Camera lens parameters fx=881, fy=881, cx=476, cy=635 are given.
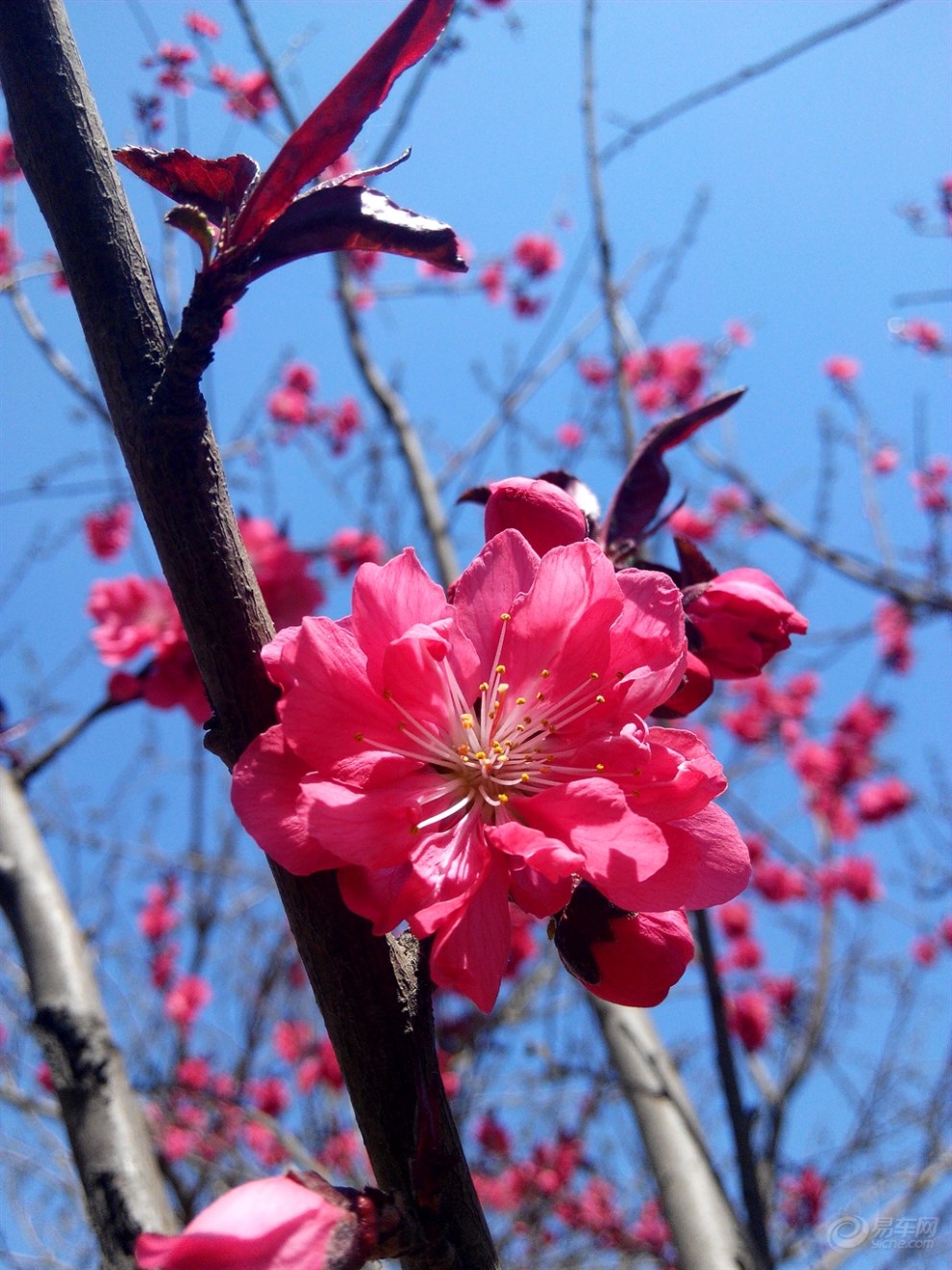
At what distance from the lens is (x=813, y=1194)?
3.82m

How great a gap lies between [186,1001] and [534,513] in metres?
4.69

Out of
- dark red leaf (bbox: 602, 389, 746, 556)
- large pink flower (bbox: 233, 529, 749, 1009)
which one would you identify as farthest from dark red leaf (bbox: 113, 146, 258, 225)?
dark red leaf (bbox: 602, 389, 746, 556)

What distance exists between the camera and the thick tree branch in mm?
1245

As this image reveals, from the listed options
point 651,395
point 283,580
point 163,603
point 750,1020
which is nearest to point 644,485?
point 283,580

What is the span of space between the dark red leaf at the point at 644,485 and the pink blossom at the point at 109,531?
380 cm

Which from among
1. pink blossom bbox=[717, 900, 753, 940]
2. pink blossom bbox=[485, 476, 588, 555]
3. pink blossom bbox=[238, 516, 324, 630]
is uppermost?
pink blossom bbox=[238, 516, 324, 630]

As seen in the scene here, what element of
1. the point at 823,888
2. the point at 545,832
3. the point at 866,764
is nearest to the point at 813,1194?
the point at 823,888

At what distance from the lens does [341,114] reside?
70cm

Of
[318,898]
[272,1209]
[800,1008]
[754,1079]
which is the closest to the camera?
[272,1209]

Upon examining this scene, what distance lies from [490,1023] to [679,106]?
3488 millimetres

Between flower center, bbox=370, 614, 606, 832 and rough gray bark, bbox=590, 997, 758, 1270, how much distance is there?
65 cm

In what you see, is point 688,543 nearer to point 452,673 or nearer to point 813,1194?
point 452,673

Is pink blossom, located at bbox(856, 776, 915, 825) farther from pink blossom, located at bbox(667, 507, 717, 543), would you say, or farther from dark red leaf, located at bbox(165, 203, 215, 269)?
dark red leaf, located at bbox(165, 203, 215, 269)

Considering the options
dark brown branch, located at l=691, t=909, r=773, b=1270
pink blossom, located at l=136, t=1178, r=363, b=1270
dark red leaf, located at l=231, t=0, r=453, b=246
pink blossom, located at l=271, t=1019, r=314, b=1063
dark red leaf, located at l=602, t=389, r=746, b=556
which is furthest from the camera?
pink blossom, located at l=271, t=1019, r=314, b=1063
